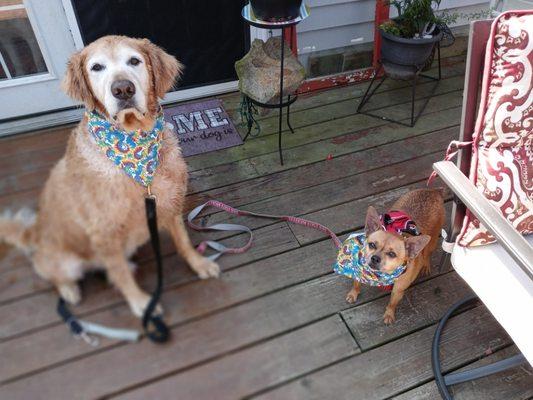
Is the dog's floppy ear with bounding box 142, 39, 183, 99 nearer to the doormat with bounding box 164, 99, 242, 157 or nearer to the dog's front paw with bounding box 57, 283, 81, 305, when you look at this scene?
the dog's front paw with bounding box 57, 283, 81, 305

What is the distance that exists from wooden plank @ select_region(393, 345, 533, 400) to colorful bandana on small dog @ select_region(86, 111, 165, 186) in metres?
1.50

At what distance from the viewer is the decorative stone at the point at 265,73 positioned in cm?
269

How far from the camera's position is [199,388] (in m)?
0.86

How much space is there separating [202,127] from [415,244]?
6.33ft

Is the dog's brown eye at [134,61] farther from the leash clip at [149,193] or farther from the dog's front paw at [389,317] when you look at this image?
the dog's front paw at [389,317]

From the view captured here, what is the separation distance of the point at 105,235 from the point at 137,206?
9 centimetres

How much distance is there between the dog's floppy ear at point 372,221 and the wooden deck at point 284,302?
1.43 feet

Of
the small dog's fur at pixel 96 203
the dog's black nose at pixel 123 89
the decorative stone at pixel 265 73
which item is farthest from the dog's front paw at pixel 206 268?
the decorative stone at pixel 265 73

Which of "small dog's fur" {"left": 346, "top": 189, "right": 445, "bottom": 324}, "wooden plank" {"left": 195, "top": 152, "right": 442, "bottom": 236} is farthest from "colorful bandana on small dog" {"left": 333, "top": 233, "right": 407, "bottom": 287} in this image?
"wooden plank" {"left": 195, "top": 152, "right": 442, "bottom": 236}

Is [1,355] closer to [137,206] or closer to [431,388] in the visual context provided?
[137,206]

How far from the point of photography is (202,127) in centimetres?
300

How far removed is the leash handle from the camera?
2.44 feet

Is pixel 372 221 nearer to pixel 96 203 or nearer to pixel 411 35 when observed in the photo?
pixel 96 203

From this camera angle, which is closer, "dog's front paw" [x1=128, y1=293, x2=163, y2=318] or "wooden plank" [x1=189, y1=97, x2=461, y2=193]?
"dog's front paw" [x1=128, y1=293, x2=163, y2=318]
